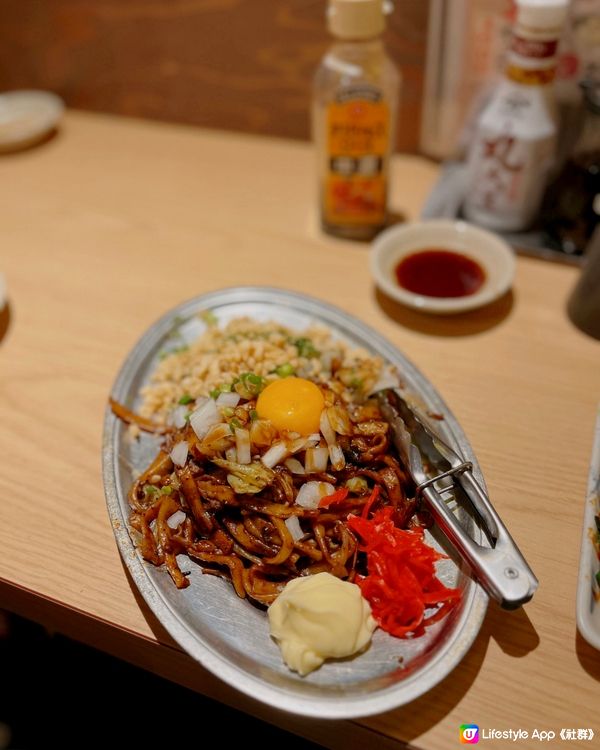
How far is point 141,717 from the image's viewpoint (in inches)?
56.7

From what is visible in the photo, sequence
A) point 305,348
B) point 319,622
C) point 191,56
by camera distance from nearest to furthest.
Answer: point 319,622 → point 305,348 → point 191,56

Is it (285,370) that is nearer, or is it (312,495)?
(312,495)

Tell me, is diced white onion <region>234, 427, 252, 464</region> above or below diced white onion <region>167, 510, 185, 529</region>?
above

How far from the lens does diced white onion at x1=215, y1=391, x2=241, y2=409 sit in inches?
42.0

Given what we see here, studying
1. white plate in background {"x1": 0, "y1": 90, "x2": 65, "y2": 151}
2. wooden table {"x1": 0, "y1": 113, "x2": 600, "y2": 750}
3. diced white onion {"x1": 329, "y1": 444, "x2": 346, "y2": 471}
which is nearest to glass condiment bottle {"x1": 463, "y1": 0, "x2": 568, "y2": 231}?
wooden table {"x1": 0, "y1": 113, "x2": 600, "y2": 750}

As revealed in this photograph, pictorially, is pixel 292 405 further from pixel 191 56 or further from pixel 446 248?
pixel 191 56

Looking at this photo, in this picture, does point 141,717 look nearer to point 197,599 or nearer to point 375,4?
point 197,599

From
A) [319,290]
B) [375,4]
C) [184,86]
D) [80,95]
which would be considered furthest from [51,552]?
[80,95]

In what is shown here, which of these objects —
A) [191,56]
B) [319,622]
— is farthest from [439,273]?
[191,56]

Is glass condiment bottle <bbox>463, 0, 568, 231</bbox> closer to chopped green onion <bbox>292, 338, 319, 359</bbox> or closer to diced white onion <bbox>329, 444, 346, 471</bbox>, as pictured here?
chopped green onion <bbox>292, 338, 319, 359</bbox>

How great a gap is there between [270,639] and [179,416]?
17.1 inches

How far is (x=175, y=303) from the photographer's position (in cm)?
155

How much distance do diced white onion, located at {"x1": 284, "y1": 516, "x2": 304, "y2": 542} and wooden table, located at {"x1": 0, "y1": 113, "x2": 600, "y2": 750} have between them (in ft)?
0.79

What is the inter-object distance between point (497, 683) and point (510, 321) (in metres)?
0.83
